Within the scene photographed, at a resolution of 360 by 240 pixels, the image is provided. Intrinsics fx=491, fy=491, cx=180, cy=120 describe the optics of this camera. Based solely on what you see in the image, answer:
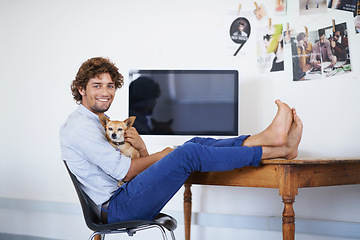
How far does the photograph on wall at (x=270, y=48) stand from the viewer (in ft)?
9.58

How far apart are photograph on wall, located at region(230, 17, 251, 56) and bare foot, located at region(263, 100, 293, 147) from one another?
90 cm

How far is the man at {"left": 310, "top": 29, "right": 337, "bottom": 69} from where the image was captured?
2773 mm

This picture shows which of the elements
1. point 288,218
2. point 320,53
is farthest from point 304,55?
point 288,218

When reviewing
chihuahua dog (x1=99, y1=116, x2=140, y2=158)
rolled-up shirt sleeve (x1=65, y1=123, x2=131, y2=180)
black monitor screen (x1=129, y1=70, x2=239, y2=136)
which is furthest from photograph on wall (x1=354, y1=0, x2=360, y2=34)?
rolled-up shirt sleeve (x1=65, y1=123, x2=131, y2=180)

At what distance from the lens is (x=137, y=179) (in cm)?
203

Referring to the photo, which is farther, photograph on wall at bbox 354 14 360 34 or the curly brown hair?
photograph on wall at bbox 354 14 360 34

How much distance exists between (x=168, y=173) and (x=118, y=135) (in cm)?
38

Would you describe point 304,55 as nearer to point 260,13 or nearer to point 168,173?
point 260,13

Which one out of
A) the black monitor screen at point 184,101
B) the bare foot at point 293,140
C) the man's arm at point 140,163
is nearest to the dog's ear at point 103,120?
the man's arm at point 140,163

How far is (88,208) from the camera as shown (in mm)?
1960

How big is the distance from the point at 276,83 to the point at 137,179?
1.26m

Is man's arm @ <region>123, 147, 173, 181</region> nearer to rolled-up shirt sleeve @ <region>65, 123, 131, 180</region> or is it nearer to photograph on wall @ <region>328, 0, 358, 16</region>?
rolled-up shirt sleeve @ <region>65, 123, 131, 180</region>

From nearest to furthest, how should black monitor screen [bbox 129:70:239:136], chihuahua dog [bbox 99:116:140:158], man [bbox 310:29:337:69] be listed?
chihuahua dog [bbox 99:116:140:158] → black monitor screen [bbox 129:70:239:136] → man [bbox 310:29:337:69]

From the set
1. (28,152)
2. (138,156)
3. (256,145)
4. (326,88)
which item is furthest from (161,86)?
(28,152)
